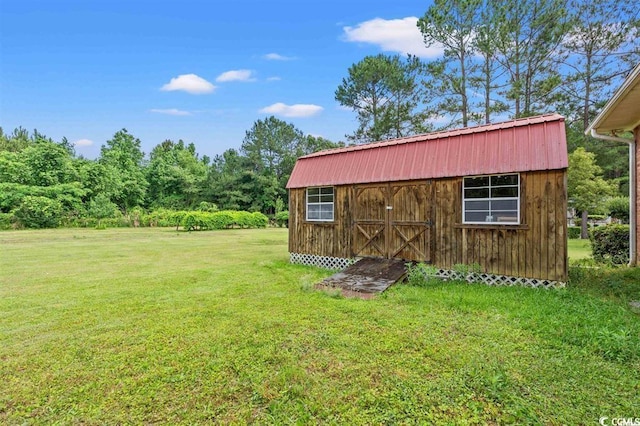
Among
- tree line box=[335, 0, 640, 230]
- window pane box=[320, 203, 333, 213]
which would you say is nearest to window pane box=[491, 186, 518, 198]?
window pane box=[320, 203, 333, 213]

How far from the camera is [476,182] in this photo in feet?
20.8

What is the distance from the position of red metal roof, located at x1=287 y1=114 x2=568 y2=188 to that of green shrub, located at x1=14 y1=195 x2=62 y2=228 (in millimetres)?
27110

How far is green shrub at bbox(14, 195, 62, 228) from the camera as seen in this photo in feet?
80.3

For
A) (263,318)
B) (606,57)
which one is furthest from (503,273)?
(606,57)

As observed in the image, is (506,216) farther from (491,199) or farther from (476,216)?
(476,216)

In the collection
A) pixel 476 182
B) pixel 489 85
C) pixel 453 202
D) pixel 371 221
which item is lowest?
pixel 371 221

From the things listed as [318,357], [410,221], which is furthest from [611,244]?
[318,357]

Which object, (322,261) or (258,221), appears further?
(258,221)

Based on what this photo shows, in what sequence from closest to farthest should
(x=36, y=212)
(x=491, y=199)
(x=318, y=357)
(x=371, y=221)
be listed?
1. (x=318, y=357)
2. (x=491, y=199)
3. (x=371, y=221)
4. (x=36, y=212)

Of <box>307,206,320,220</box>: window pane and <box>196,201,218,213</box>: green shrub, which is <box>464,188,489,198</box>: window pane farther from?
<box>196,201,218,213</box>: green shrub

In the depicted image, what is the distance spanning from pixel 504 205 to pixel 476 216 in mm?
545

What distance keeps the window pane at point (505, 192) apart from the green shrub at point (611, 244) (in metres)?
4.36

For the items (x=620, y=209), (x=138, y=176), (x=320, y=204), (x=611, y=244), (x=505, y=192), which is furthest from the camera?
(x=138, y=176)

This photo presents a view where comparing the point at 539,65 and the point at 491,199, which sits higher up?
the point at 539,65
